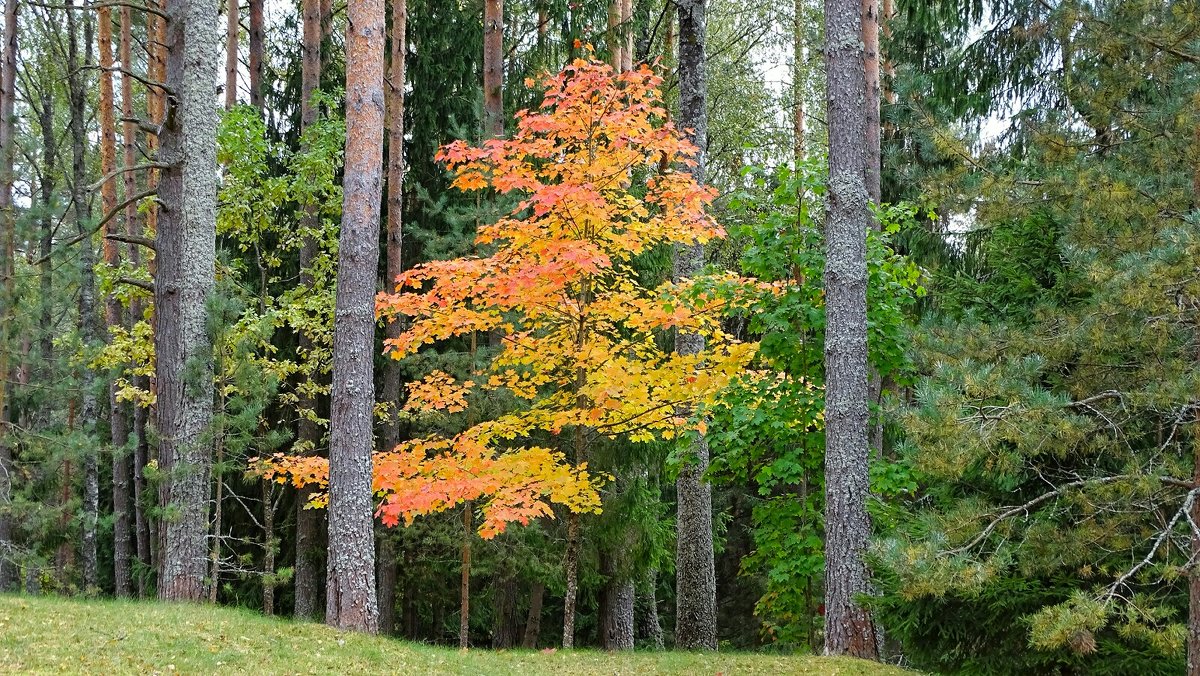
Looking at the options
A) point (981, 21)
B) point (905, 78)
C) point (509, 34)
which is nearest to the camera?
point (905, 78)

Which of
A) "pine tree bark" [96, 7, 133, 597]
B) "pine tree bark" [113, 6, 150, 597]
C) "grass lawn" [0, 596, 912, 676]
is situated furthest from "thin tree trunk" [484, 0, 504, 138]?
"grass lawn" [0, 596, 912, 676]

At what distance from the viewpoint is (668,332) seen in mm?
14453

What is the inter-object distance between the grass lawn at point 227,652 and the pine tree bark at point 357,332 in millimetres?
681

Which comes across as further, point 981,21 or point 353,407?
point 981,21

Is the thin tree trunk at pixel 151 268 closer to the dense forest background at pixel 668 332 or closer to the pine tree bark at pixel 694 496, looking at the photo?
the dense forest background at pixel 668 332

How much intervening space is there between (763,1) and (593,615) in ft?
49.2

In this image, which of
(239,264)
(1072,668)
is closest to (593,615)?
(239,264)

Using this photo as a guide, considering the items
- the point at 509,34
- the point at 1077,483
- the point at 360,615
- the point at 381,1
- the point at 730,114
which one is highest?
the point at 509,34

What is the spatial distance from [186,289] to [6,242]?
627 cm

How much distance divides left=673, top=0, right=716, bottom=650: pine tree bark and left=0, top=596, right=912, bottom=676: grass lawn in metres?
2.57

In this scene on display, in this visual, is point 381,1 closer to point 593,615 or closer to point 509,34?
point 509,34

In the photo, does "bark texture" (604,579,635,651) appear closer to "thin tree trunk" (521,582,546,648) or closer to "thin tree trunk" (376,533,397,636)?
"thin tree trunk" (521,582,546,648)

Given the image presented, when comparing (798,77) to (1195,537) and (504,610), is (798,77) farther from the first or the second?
(1195,537)

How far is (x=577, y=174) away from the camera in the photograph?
1003 centimetres
